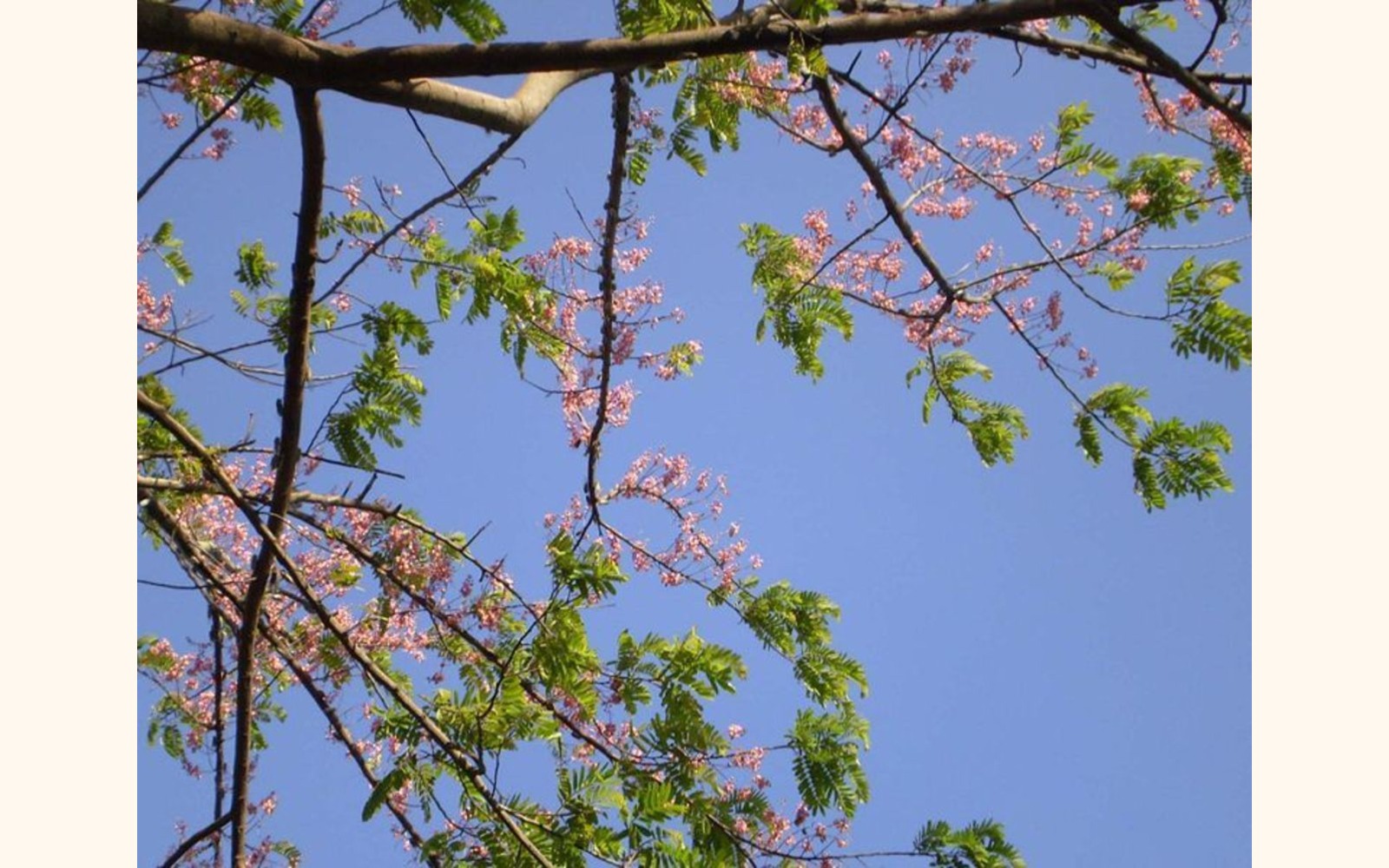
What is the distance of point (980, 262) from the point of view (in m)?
3.53

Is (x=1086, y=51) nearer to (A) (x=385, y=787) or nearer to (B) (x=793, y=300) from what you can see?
(B) (x=793, y=300)

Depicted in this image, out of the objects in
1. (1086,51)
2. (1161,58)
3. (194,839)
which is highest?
(1086,51)

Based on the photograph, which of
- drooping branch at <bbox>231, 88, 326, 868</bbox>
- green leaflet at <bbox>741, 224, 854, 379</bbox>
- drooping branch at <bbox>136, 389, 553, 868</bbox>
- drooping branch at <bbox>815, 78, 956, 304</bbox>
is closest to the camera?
drooping branch at <bbox>136, 389, 553, 868</bbox>

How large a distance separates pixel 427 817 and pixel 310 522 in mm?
870

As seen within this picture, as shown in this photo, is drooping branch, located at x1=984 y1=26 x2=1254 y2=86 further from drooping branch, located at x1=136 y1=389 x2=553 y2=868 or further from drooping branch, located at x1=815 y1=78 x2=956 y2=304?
drooping branch, located at x1=136 y1=389 x2=553 y2=868

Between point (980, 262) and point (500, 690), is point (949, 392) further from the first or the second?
point (500, 690)

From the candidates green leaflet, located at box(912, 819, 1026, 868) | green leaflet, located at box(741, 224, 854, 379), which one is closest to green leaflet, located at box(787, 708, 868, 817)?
green leaflet, located at box(912, 819, 1026, 868)

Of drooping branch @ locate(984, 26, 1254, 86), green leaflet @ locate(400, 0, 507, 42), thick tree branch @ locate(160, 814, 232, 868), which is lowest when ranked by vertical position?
thick tree branch @ locate(160, 814, 232, 868)

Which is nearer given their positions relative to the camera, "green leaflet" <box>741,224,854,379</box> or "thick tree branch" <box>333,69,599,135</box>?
"thick tree branch" <box>333,69,599,135</box>

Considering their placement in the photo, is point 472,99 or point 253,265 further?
point 253,265

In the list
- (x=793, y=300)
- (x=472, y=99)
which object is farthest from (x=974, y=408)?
(x=472, y=99)

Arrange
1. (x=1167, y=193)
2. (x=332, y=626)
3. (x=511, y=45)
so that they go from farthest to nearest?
(x=1167, y=193) < (x=332, y=626) < (x=511, y=45)
